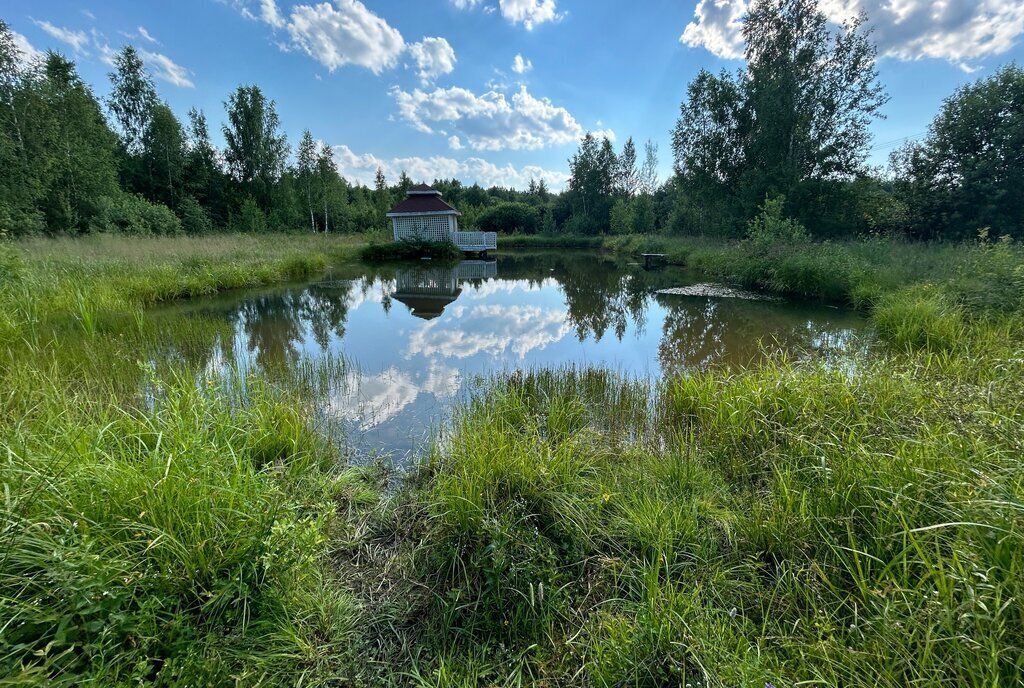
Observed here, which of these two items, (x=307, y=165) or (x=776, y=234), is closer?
(x=776, y=234)

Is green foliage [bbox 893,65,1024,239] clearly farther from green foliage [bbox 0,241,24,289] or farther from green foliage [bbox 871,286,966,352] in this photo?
Result: green foliage [bbox 0,241,24,289]

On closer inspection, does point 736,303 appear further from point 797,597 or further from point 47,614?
point 47,614

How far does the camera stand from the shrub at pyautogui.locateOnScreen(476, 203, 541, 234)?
39062mm

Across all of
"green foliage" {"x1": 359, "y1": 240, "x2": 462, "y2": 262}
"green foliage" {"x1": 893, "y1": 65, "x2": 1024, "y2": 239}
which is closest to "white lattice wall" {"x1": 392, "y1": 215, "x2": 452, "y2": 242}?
"green foliage" {"x1": 359, "y1": 240, "x2": 462, "y2": 262}

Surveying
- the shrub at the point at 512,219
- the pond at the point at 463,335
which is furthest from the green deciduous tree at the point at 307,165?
the pond at the point at 463,335

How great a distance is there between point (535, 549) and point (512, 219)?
39.4 m

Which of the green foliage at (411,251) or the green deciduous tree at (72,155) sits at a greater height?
the green deciduous tree at (72,155)

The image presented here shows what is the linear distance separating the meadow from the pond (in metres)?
1.08

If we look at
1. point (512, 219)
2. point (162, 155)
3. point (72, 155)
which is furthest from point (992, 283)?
point (162, 155)

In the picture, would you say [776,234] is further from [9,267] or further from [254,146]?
[254,146]

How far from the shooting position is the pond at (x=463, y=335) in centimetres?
436

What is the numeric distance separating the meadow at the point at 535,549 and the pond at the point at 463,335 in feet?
3.55

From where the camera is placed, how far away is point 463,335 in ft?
24.1

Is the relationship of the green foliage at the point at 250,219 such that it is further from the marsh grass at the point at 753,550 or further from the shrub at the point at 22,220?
the marsh grass at the point at 753,550
